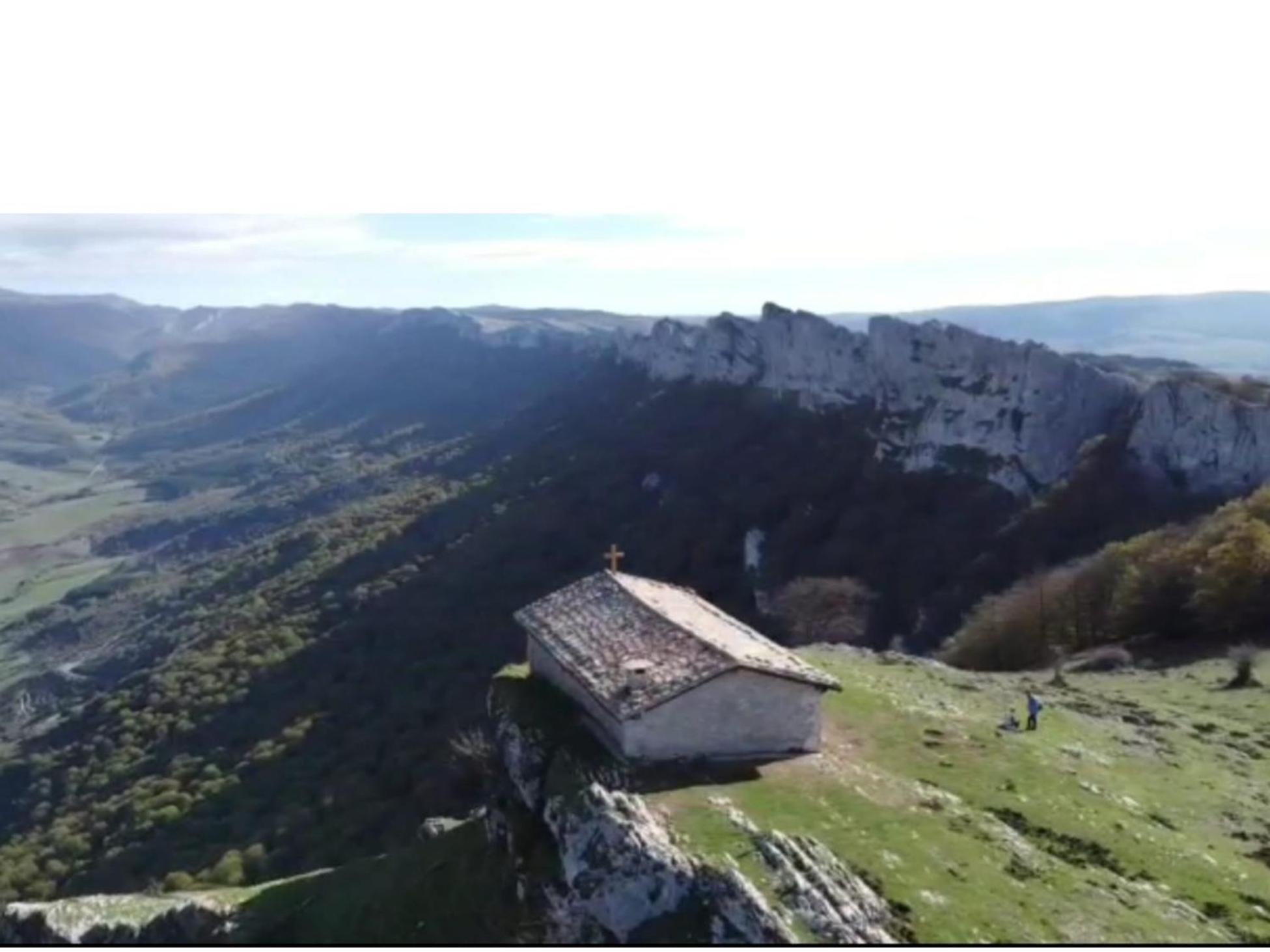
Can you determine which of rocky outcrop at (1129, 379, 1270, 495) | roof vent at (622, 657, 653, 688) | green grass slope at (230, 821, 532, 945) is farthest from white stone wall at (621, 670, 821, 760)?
rocky outcrop at (1129, 379, 1270, 495)

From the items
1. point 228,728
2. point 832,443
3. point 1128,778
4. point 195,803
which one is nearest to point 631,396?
point 832,443

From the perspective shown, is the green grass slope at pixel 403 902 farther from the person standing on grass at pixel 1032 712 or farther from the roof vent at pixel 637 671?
the person standing on grass at pixel 1032 712

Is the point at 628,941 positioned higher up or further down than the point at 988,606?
higher up

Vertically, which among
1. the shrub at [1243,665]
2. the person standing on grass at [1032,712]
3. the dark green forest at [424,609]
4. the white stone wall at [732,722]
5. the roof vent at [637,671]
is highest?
the roof vent at [637,671]

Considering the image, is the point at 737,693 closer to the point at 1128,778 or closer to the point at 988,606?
the point at 1128,778

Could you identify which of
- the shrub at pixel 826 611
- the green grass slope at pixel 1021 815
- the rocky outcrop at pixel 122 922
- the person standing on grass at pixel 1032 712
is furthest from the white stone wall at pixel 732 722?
the shrub at pixel 826 611

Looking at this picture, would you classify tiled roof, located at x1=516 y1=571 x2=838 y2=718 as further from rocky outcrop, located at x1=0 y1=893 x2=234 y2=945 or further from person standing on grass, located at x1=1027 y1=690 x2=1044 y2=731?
rocky outcrop, located at x1=0 y1=893 x2=234 y2=945
